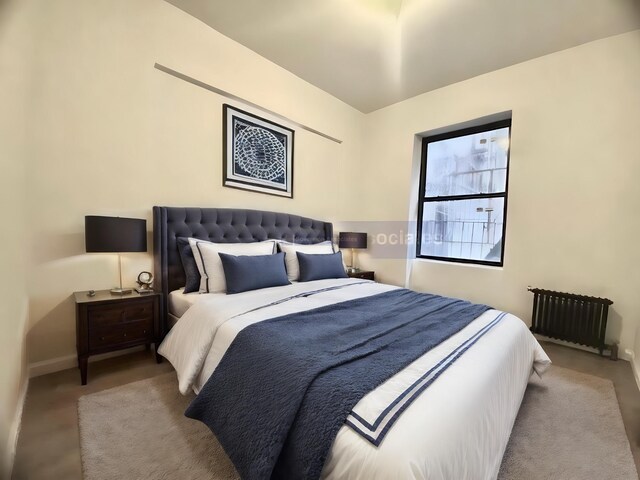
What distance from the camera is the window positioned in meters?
3.33

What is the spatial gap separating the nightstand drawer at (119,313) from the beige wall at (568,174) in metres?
3.37

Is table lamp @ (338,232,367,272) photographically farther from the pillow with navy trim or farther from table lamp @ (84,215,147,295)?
table lamp @ (84,215,147,295)

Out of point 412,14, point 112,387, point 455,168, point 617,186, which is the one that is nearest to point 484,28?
point 412,14

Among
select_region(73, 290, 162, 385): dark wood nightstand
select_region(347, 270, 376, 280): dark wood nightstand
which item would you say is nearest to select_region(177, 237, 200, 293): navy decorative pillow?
select_region(73, 290, 162, 385): dark wood nightstand

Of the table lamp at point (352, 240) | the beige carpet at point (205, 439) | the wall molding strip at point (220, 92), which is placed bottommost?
the beige carpet at point (205, 439)

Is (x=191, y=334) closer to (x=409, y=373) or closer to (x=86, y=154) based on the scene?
(x=409, y=373)

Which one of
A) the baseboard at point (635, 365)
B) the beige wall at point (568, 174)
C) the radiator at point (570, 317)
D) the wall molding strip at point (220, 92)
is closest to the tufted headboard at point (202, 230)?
the wall molding strip at point (220, 92)

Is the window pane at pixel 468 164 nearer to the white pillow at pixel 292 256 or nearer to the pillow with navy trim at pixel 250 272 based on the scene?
the white pillow at pixel 292 256

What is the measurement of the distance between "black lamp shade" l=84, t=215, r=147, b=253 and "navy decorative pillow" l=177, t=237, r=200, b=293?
366 mm

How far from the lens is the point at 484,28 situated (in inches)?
98.4

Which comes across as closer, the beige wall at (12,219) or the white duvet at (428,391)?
the white duvet at (428,391)

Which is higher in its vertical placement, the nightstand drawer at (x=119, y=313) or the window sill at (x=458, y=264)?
the window sill at (x=458, y=264)

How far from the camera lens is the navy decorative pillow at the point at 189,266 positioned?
2.27m

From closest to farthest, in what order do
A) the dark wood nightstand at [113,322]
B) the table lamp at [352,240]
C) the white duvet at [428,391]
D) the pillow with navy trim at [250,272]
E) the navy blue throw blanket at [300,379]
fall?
the white duvet at [428,391], the navy blue throw blanket at [300,379], the dark wood nightstand at [113,322], the pillow with navy trim at [250,272], the table lamp at [352,240]
